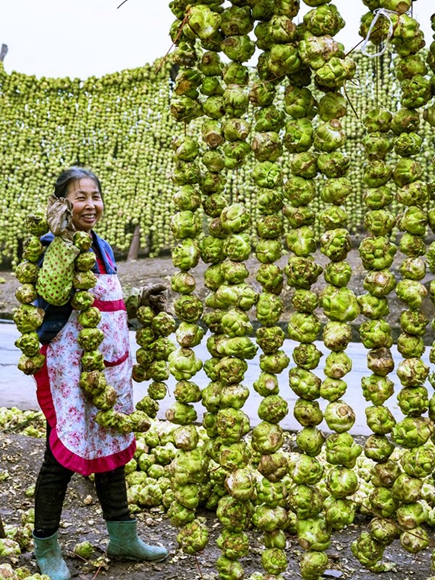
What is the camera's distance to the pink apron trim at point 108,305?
112 inches

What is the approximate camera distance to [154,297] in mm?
3002

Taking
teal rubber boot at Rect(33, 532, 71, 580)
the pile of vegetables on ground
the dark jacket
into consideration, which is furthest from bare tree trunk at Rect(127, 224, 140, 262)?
the pile of vegetables on ground

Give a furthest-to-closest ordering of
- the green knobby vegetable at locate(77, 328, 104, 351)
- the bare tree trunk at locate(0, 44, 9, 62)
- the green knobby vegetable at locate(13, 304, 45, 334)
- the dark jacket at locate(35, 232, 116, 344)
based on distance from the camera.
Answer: the bare tree trunk at locate(0, 44, 9, 62)
the dark jacket at locate(35, 232, 116, 344)
the green knobby vegetable at locate(77, 328, 104, 351)
the green knobby vegetable at locate(13, 304, 45, 334)

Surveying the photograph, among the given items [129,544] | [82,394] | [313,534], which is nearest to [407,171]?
[313,534]

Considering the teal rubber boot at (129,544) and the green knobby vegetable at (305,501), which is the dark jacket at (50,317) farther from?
the green knobby vegetable at (305,501)

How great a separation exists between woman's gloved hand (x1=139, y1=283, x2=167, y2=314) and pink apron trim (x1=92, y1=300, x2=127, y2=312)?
119 millimetres

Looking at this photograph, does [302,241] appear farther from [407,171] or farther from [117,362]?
[117,362]

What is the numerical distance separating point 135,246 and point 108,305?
323 inches

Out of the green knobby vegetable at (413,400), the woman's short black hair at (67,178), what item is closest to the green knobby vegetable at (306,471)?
the green knobby vegetable at (413,400)

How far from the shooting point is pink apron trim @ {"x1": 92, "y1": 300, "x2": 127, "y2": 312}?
2.84 m

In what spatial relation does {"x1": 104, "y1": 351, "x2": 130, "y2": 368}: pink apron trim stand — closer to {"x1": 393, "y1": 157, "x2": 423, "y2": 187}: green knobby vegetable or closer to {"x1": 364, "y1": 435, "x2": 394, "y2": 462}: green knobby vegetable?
{"x1": 364, "y1": 435, "x2": 394, "y2": 462}: green knobby vegetable

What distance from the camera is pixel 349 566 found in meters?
2.79

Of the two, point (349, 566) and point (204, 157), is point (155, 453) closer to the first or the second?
point (349, 566)

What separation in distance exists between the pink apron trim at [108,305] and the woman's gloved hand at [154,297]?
0.39ft
